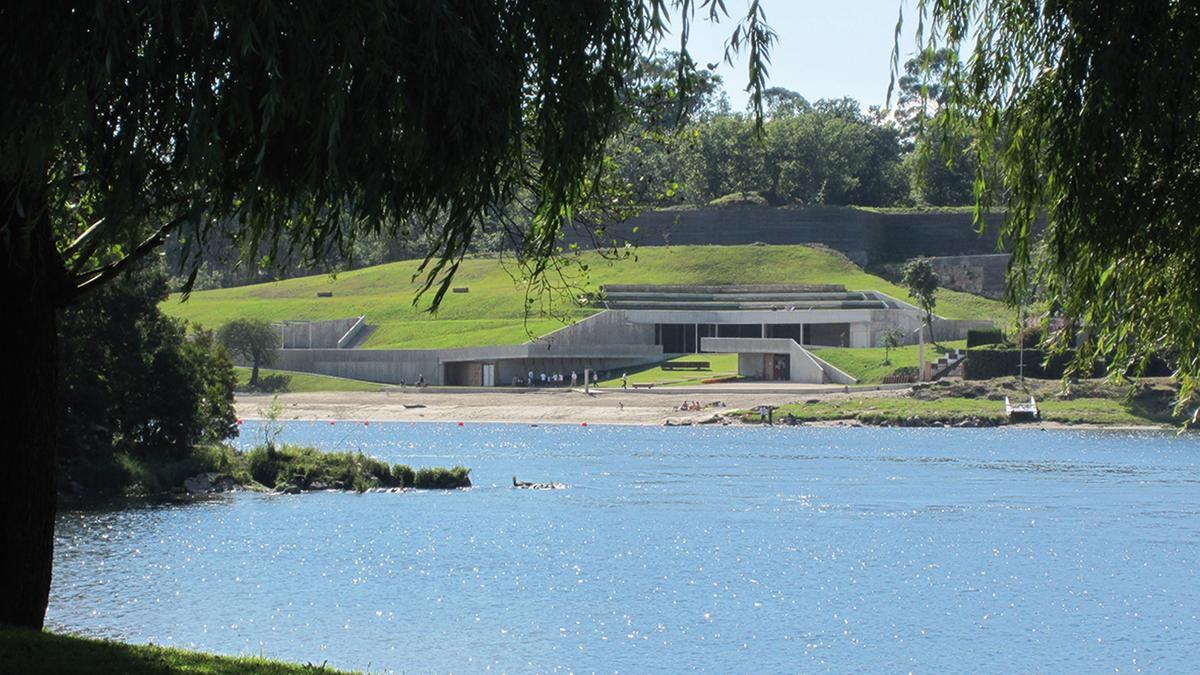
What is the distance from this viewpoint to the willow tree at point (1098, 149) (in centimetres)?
807

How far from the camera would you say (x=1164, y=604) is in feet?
77.0

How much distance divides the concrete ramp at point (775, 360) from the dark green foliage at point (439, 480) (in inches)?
1627

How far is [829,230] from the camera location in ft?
375

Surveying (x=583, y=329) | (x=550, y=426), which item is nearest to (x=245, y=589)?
(x=550, y=426)

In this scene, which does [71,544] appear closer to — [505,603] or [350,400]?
[505,603]

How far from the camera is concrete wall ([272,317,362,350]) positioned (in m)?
87.4

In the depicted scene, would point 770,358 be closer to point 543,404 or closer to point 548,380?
point 548,380

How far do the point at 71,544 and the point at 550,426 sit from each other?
43.1 meters

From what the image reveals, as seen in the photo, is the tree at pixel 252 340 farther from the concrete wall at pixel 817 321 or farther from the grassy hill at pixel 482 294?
the concrete wall at pixel 817 321

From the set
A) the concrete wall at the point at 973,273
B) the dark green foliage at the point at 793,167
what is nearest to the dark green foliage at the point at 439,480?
the concrete wall at the point at 973,273

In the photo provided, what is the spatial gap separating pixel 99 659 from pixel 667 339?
81.7m

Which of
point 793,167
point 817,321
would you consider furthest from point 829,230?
point 817,321

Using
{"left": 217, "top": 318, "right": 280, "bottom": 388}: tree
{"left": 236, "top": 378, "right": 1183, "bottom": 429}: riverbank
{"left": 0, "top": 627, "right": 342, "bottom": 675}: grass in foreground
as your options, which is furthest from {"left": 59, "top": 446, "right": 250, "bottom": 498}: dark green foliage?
{"left": 217, "top": 318, "right": 280, "bottom": 388}: tree

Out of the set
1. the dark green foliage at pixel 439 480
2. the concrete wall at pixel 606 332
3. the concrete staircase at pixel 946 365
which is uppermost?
the concrete wall at pixel 606 332
